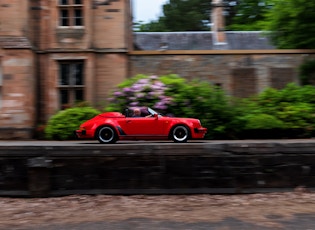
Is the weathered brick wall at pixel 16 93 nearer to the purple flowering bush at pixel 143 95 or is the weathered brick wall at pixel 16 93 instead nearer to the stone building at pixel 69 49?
the stone building at pixel 69 49

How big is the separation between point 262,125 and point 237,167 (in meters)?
8.02

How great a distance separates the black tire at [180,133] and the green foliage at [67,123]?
13.0 feet

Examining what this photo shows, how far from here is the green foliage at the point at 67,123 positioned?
45.4ft

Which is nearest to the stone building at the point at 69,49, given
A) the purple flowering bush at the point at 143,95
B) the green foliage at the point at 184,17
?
the purple flowering bush at the point at 143,95

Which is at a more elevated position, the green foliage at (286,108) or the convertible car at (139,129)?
the green foliage at (286,108)

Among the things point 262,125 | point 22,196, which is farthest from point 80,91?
point 22,196

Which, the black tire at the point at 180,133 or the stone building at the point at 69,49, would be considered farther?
the stone building at the point at 69,49

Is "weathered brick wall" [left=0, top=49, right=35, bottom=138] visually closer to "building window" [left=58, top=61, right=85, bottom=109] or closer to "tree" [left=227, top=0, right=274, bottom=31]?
"building window" [left=58, top=61, right=85, bottom=109]

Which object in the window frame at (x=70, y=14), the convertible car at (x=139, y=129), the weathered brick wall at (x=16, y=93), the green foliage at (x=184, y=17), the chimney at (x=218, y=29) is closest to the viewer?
the convertible car at (x=139, y=129)

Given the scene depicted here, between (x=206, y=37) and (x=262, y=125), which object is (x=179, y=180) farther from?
(x=206, y=37)

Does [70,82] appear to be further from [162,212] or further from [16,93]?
[162,212]

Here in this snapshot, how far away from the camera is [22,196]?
5711mm

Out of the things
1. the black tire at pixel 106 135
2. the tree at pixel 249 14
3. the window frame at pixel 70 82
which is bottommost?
the black tire at pixel 106 135

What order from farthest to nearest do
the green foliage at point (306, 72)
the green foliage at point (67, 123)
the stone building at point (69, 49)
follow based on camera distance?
the green foliage at point (306, 72), the stone building at point (69, 49), the green foliage at point (67, 123)
